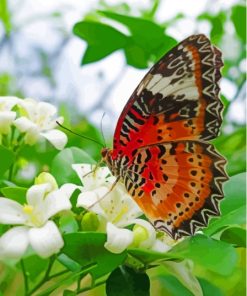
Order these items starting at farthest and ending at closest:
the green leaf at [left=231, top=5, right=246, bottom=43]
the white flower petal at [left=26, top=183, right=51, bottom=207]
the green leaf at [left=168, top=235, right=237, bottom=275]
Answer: the green leaf at [left=231, top=5, right=246, bottom=43], the white flower petal at [left=26, top=183, right=51, bottom=207], the green leaf at [left=168, top=235, right=237, bottom=275]

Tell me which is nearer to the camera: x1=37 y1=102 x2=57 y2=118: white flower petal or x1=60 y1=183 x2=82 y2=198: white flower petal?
x1=60 y1=183 x2=82 y2=198: white flower petal

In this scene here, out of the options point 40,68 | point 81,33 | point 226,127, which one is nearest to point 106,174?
point 81,33

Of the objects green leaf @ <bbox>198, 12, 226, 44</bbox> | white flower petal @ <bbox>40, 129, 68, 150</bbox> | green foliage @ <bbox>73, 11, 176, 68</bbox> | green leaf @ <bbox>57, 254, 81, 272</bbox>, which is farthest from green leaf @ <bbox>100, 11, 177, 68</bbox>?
green leaf @ <bbox>57, 254, 81, 272</bbox>

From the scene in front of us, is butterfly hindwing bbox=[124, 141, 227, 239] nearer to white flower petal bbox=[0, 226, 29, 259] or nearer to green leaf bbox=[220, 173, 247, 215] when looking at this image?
green leaf bbox=[220, 173, 247, 215]

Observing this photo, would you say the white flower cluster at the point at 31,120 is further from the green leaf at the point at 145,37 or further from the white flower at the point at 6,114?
the green leaf at the point at 145,37

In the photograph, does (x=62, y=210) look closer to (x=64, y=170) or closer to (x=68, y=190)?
(x=68, y=190)
